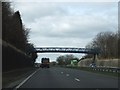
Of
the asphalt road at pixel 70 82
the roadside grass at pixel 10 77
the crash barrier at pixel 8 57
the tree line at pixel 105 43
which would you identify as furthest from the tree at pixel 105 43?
the asphalt road at pixel 70 82

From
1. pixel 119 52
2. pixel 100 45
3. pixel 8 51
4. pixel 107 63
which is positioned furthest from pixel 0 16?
pixel 100 45

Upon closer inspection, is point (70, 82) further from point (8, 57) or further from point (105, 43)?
point (105, 43)

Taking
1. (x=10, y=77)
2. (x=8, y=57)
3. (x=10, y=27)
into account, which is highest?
(x=10, y=27)

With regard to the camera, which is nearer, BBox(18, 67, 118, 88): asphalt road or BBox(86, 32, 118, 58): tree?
BBox(18, 67, 118, 88): asphalt road

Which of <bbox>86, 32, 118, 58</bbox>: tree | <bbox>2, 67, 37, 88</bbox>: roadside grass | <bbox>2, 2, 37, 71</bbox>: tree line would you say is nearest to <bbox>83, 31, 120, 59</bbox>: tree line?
<bbox>86, 32, 118, 58</bbox>: tree

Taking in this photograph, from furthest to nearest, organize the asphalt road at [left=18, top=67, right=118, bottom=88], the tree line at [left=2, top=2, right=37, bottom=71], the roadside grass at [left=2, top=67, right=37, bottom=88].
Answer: the tree line at [left=2, top=2, right=37, bottom=71]
the roadside grass at [left=2, top=67, right=37, bottom=88]
the asphalt road at [left=18, top=67, right=118, bottom=88]

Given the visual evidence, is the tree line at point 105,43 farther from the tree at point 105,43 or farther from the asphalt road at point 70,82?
the asphalt road at point 70,82

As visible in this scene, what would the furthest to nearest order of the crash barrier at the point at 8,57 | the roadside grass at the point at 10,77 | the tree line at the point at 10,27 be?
the tree line at the point at 10,27, the crash barrier at the point at 8,57, the roadside grass at the point at 10,77

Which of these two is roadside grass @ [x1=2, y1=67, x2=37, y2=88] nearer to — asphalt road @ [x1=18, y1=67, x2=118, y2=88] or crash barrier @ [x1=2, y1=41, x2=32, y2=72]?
asphalt road @ [x1=18, y1=67, x2=118, y2=88]

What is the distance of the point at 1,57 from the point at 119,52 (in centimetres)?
7800

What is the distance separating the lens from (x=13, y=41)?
242 ft

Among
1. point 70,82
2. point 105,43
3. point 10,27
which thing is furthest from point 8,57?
point 105,43

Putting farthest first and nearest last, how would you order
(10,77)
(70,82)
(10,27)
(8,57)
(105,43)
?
(105,43) < (10,27) < (8,57) < (10,77) < (70,82)

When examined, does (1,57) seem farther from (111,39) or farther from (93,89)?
(111,39)
